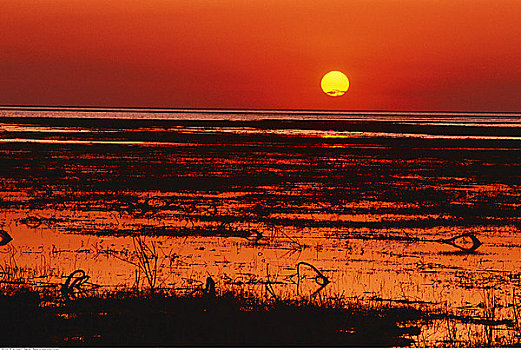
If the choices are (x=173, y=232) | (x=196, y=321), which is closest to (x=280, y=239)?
(x=173, y=232)

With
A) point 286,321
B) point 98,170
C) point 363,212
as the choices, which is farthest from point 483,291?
point 98,170

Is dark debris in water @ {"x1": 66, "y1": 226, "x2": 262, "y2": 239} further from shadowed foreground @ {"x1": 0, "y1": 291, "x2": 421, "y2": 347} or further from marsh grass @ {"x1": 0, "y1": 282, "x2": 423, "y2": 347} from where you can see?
shadowed foreground @ {"x1": 0, "y1": 291, "x2": 421, "y2": 347}

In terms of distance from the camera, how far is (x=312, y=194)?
89.8 ft

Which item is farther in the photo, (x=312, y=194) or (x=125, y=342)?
(x=312, y=194)

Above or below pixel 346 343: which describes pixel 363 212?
above

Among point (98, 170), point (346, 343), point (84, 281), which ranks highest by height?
point (98, 170)

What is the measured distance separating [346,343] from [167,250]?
22.9 feet

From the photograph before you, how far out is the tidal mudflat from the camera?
11.4m

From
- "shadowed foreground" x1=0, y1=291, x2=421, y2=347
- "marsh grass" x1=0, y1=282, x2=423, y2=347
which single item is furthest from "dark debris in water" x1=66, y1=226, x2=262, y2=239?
"shadowed foreground" x1=0, y1=291, x2=421, y2=347

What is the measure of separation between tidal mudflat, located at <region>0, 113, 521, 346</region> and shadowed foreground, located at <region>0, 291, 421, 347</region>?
0.09 metres

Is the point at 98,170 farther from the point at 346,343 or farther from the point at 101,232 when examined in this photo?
the point at 346,343

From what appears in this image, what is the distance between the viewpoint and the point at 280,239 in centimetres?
1742

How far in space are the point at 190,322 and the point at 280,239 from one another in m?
7.73

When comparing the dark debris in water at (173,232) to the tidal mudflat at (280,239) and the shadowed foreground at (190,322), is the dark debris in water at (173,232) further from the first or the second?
the shadowed foreground at (190,322)
